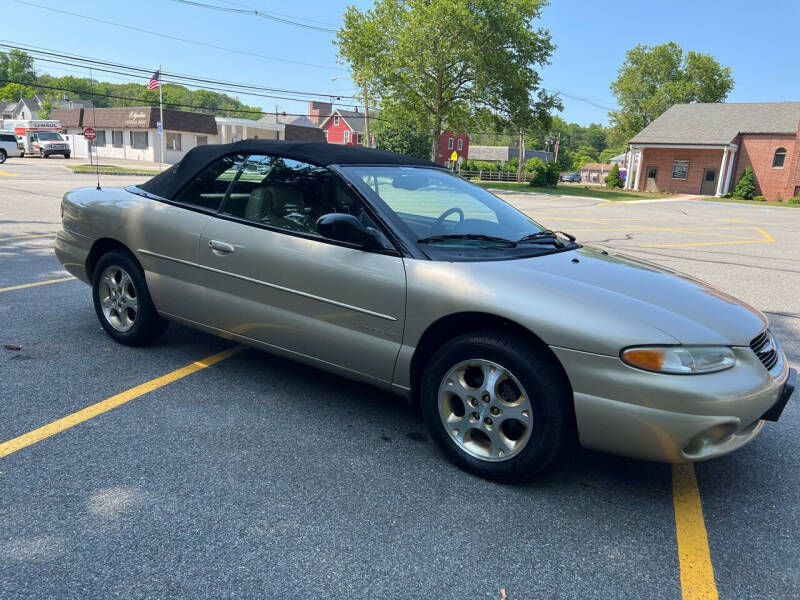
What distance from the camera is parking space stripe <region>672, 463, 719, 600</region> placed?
2307mm

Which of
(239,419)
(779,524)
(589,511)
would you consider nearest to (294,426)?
(239,419)

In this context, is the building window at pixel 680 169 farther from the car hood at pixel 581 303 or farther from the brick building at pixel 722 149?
the car hood at pixel 581 303

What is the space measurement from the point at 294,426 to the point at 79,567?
1.38 m

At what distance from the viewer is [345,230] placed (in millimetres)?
3162

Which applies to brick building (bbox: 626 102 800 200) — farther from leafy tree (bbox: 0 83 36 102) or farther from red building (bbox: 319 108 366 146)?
leafy tree (bbox: 0 83 36 102)

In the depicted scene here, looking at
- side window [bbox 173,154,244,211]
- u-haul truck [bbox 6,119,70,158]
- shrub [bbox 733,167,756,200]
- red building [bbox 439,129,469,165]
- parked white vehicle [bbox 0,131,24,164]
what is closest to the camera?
side window [bbox 173,154,244,211]

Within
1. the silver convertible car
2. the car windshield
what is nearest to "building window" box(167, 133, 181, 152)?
the silver convertible car

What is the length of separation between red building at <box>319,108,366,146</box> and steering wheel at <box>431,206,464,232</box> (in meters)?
75.1

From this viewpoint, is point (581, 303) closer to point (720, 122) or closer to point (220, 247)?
point (220, 247)

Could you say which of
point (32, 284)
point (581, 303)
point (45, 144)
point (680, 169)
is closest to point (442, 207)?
point (581, 303)

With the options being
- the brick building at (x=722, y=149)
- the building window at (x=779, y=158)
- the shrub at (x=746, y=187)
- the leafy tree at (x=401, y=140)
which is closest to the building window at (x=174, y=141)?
the leafy tree at (x=401, y=140)

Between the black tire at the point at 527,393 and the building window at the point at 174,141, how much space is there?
58960 millimetres

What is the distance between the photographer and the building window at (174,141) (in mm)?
56000

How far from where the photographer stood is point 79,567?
2227mm
